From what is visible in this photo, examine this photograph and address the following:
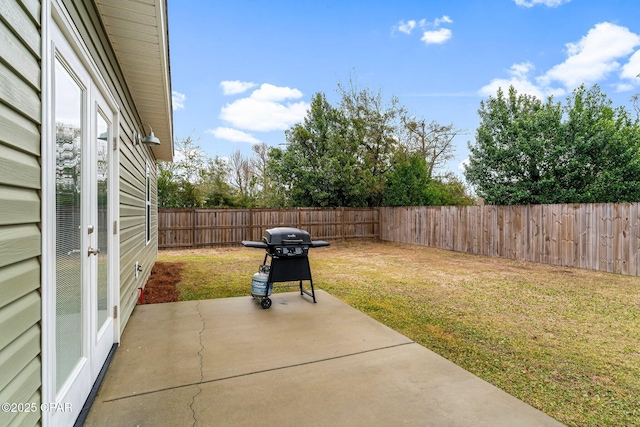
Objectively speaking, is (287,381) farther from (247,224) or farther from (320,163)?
(320,163)

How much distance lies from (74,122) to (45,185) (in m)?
0.74

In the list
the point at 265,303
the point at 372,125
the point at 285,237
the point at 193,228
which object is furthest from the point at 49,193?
the point at 372,125

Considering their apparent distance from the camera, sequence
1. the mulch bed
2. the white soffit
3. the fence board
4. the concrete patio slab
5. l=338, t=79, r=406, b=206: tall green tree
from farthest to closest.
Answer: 1. l=338, t=79, r=406, b=206: tall green tree
2. the fence board
3. the mulch bed
4. the white soffit
5. the concrete patio slab

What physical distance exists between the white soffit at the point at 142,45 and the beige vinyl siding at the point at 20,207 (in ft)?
3.80

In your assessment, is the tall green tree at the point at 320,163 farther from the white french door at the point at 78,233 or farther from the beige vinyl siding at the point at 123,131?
the white french door at the point at 78,233

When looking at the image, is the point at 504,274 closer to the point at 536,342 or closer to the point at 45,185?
the point at 536,342

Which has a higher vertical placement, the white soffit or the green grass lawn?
the white soffit

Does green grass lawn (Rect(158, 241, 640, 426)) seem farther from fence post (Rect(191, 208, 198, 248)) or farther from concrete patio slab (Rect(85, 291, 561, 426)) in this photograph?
fence post (Rect(191, 208, 198, 248))

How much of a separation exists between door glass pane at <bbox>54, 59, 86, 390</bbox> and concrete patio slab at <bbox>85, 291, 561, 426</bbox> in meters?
0.48

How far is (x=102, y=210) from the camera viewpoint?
248 centimetres

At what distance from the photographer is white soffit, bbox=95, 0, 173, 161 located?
2186 mm

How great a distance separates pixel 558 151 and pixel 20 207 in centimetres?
1101

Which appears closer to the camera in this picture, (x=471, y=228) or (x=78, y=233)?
(x=78, y=233)

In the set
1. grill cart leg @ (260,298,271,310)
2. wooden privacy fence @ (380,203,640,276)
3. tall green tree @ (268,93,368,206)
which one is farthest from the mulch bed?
wooden privacy fence @ (380,203,640,276)
